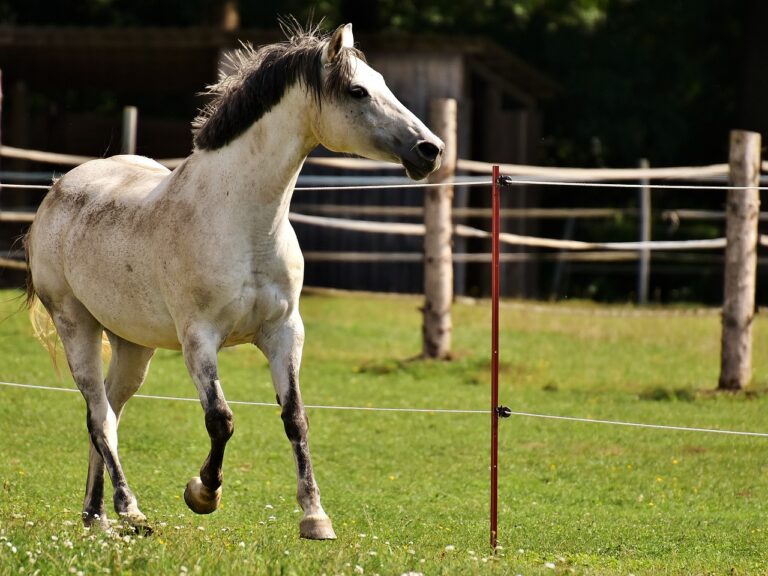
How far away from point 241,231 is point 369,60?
1145cm

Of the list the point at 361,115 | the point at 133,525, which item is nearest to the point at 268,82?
the point at 361,115

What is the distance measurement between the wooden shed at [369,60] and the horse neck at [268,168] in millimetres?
9148

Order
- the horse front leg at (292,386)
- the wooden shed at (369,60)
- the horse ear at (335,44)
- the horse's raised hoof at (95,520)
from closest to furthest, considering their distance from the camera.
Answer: the horse ear at (335,44) → the horse front leg at (292,386) → the horse's raised hoof at (95,520) → the wooden shed at (369,60)

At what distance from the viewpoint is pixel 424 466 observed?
26.3 feet

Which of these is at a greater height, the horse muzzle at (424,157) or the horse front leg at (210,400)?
the horse muzzle at (424,157)

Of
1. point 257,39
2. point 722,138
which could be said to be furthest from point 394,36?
point 722,138

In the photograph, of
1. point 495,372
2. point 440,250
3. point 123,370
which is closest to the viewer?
point 495,372

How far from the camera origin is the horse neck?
5.12 meters

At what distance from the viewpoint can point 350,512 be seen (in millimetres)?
6727

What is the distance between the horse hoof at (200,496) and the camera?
5156 millimetres

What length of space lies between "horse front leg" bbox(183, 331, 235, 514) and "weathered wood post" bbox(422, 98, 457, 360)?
20.2 ft

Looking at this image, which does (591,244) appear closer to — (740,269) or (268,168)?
(740,269)

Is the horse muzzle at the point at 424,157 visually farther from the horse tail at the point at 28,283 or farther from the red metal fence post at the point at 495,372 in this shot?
the horse tail at the point at 28,283

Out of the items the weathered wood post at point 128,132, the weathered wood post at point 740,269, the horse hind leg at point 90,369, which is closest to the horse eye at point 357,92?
the horse hind leg at point 90,369
